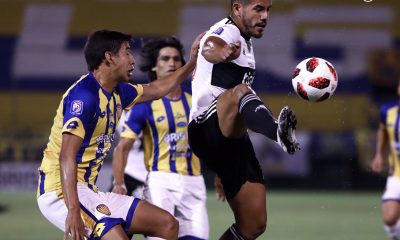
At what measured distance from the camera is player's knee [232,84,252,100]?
5.35m

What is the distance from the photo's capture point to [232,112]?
5.47 m

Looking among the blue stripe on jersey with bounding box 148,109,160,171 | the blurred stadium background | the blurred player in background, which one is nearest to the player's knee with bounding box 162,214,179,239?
the blue stripe on jersey with bounding box 148,109,160,171

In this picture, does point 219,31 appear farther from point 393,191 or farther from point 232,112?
point 393,191

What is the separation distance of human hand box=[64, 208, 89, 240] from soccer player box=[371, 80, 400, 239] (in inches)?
161

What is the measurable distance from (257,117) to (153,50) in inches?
99.4

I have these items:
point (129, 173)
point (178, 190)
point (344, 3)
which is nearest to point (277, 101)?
point (344, 3)

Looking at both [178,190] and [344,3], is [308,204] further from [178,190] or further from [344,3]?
[344,3]

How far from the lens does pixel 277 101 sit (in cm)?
1802

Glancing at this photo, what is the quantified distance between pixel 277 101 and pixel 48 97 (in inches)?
191

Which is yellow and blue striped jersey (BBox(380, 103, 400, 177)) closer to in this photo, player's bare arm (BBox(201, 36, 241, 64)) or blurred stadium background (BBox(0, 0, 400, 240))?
blurred stadium background (BBox(0, 0, 400, 240))

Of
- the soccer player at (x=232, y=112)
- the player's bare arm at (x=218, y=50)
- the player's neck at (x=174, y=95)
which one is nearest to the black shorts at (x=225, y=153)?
the soccer player at (x=232, y=112)

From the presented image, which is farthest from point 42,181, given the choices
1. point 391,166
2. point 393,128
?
point 393,128

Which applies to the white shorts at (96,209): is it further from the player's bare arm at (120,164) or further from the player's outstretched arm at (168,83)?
the player's bare arm at (120,164)

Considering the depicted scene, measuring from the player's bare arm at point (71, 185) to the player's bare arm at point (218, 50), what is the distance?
998 mm
